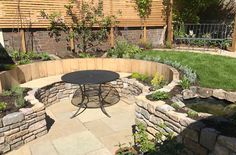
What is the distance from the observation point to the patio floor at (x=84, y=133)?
4090 millimetres

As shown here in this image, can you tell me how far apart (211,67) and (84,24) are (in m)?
5.03

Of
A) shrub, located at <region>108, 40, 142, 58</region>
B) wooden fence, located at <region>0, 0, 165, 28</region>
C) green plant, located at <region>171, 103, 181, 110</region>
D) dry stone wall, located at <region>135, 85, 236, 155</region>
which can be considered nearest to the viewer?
dry stone wall, located at <region>135, 85, 236, 155</region>

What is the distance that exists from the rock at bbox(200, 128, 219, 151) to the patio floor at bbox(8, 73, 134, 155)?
1.60m

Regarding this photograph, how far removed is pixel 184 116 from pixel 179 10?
886cm

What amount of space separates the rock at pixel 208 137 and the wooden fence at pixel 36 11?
6.91 m

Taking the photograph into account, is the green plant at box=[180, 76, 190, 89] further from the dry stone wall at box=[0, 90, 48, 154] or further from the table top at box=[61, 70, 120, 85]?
the dry stone wall at box=[0, 90, 48, 154]

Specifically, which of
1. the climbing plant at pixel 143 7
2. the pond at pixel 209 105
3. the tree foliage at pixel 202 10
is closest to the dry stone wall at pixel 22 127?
the pond at pixel 209 105

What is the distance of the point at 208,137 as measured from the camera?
301cm

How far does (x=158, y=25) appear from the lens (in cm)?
1088

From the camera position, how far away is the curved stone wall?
622cm

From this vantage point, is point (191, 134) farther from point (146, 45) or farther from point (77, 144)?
point (146, 45)

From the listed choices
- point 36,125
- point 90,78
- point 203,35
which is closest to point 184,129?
point 90,78

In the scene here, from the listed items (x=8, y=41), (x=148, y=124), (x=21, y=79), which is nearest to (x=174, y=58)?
(x=148, y=124)

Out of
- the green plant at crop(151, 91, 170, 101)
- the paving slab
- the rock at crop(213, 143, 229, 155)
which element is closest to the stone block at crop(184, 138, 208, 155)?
the rock at crop(213, 143, 229, 155)
